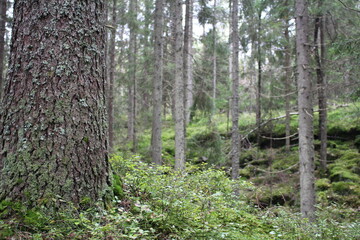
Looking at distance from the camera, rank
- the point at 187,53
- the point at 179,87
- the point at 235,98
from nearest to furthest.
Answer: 1. the point at 179,87
2. the point at 235,98
3. the point at 187,53

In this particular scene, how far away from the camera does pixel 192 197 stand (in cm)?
299

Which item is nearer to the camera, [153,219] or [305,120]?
[153,219]

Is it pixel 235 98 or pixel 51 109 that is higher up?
pixel 235 98

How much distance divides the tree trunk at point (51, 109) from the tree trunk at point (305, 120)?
21.5ft

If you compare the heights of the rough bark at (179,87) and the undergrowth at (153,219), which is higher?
the rough bark at (179,87)

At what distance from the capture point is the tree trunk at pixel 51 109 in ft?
8.02

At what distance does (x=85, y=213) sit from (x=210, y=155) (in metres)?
11.2

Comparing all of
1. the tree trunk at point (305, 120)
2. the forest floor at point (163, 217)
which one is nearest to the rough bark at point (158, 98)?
the tree trunk at point (305, 120)

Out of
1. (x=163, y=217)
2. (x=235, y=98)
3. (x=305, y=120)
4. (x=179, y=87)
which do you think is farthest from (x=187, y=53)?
(x=163, y=217)

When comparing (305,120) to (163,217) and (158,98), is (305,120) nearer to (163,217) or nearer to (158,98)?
(158,98)

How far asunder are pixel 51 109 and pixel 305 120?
7004 mm

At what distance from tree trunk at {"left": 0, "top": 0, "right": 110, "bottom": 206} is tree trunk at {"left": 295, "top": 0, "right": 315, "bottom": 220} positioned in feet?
21.5

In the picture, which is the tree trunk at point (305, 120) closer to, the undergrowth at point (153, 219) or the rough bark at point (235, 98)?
the rough bark at point (235, 98)

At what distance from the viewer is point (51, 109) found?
8.23ft
